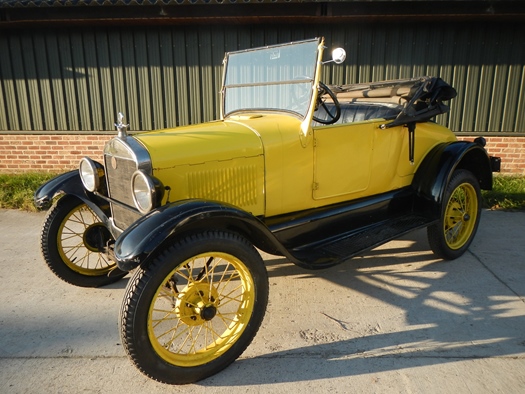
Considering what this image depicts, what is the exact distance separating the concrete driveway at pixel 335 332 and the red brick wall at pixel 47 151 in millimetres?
3350

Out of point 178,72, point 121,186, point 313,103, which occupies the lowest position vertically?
point 121,186

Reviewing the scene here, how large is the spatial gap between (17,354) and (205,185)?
1502 millimetres

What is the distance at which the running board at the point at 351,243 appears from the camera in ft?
8.94

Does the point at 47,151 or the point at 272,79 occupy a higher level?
the point at 272,79

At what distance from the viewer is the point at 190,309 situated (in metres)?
2.26

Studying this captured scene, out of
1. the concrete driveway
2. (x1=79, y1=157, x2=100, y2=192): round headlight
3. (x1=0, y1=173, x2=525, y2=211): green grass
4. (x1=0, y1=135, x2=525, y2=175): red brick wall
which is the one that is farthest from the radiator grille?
(x1=0, y1=135, x2=525, y2=175): red brick wall

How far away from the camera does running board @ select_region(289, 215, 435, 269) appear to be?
2.72 m

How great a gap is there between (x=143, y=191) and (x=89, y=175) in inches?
31.6

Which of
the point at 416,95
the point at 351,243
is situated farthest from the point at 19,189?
the point at 416,95

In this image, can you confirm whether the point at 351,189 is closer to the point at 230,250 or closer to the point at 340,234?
the point at 340,234

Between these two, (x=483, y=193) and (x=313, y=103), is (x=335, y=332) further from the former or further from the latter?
(x=483, y=193)

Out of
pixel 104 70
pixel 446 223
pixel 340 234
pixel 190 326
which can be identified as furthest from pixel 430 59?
pixel 190 326

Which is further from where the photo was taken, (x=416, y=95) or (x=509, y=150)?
(x=509, y=150)

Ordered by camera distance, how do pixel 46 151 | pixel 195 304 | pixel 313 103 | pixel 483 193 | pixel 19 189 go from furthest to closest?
pixel 46 151 → pixel 19 189 → pixel 483 193 → pixel 313 103 → pixel 195 304
